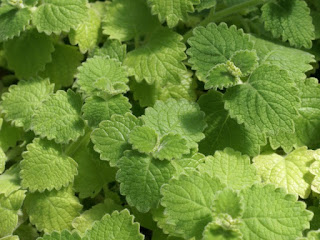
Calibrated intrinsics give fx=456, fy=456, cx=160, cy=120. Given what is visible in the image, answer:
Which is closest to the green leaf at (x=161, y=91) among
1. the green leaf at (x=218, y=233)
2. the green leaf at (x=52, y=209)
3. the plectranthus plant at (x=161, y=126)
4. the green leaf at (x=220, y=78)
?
the plectranthus plant at (x=161, y=126)

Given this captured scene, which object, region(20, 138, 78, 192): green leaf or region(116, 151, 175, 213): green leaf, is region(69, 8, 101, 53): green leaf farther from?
region(116, 151, 175, 213): green leaf

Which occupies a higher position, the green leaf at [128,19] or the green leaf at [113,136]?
the green leaf at [128,19]

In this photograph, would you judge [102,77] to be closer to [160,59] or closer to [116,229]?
[160,59]

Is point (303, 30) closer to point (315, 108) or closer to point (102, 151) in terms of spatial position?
point (315, 108)

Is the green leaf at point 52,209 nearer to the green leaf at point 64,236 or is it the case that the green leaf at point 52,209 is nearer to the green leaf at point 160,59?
the green leaf at point 64,236

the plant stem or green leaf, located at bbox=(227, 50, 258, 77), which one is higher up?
the plant stem

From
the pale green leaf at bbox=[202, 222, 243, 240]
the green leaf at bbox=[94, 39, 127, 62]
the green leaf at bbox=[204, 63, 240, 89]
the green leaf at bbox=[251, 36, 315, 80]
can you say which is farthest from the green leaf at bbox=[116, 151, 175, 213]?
the green leaf at bbox=[251, 36, 315, 80]
